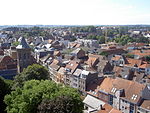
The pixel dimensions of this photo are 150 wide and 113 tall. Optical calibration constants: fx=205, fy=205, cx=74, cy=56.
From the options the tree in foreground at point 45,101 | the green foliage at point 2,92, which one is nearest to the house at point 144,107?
the tree in foreground at point 45,101

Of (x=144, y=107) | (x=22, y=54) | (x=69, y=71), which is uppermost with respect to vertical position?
(x=22, y=54)

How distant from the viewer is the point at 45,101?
32.4 meters

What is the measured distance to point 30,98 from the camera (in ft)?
114

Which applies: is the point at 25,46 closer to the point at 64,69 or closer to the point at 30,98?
the point at 64,69

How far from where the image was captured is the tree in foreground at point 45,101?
31562 millimetres

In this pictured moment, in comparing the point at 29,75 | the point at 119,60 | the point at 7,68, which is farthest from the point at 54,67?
the point at 119,60

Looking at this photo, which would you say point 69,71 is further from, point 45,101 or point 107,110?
point 45,101

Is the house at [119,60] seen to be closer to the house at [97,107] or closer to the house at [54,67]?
the house at [54,67]

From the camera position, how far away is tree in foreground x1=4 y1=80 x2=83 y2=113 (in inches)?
1243

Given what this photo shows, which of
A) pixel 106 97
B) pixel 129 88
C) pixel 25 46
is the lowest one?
pixel 106 97

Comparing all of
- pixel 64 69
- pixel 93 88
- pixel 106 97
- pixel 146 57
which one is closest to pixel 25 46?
pixel 64 69

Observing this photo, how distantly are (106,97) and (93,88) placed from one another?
563 cm

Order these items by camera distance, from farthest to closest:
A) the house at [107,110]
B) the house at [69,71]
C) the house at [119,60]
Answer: the house at [119,60] → the house at [69,71] → the house at [107,110]

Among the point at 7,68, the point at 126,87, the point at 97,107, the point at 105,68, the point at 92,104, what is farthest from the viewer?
the point at 105,68
